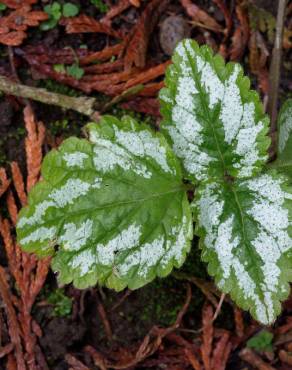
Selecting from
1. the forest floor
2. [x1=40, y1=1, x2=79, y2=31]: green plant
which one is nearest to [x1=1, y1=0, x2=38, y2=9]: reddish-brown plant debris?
the forest floor

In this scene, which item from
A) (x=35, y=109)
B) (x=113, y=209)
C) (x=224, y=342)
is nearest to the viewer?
(x=113, y=209)

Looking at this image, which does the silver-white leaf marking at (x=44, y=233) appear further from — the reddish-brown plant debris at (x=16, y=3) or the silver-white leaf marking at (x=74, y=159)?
the reddish-brown plant debris at (x=16, y=3)

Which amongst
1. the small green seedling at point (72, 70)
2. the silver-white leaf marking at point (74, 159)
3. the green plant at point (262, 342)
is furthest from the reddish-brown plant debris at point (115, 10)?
the green plant at point (262, 342)

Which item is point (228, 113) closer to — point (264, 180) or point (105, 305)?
point (264, 180)

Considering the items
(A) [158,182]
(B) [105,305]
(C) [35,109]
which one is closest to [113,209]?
(A) [158,182]

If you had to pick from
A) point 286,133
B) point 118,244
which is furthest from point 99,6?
point 118,244

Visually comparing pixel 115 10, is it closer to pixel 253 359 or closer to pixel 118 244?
pixel 118 244
